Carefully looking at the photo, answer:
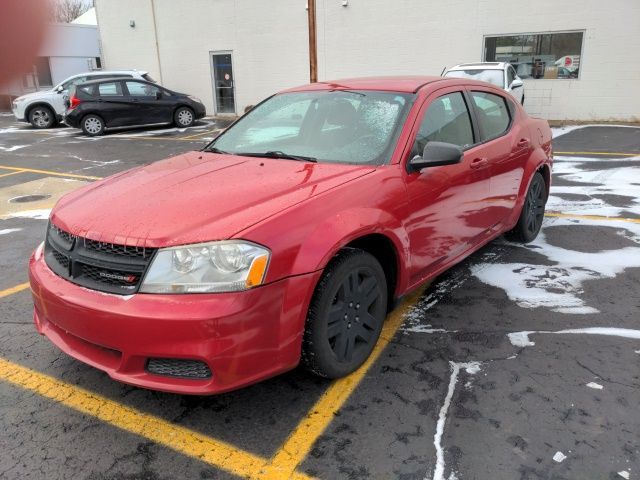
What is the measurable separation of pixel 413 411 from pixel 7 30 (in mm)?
2594

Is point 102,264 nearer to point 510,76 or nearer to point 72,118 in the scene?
point 510,76

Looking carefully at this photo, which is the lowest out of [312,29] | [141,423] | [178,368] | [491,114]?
[141,423]

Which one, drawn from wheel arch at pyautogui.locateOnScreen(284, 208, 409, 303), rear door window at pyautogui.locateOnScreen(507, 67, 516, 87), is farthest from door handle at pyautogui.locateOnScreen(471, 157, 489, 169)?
rear door window at pyautogui.locateOnScreen(507, 67, 516, 87)

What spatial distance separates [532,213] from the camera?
5.18 m

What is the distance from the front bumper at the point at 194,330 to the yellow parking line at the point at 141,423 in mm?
290

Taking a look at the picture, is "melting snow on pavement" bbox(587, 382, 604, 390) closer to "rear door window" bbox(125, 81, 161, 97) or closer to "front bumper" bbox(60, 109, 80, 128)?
"front bumper" bbox(60, 109, 80, 128)

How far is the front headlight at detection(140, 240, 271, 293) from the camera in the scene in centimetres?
247

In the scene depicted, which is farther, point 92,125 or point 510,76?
point 92,125

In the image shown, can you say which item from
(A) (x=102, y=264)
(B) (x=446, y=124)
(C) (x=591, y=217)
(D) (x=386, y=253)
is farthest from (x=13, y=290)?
(C) (x=591, y=217)

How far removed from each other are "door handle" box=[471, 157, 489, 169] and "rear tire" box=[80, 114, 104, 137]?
12977 millimetres

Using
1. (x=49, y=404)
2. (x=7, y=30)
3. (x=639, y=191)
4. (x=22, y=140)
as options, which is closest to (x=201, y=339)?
(x=49, y=404)

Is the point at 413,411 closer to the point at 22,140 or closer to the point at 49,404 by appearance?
the point at 49,404

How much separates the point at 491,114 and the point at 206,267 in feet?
9.92

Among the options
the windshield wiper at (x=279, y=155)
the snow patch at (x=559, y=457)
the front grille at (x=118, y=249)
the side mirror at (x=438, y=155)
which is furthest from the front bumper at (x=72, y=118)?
the snow patch at (x=559, y=457)
